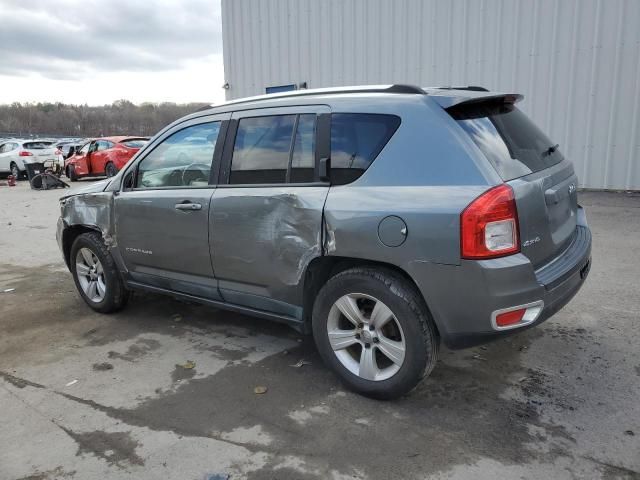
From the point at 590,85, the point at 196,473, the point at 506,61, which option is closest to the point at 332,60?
the point at 506,61

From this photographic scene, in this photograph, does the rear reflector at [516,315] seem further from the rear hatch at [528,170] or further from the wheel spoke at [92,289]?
the wheel spoke at [92,289]

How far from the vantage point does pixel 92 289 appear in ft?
16.0

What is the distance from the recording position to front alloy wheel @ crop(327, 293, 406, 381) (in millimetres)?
2996

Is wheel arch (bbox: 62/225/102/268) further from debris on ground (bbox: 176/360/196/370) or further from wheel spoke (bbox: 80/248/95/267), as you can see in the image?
debris on ground (bbox: 176/360/196/370)

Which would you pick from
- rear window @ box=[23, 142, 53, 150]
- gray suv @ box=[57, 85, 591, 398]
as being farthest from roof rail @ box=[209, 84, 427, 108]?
rear window @ box=[23, 142, 53, 150]

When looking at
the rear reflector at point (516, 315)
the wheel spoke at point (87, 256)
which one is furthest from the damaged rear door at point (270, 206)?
the wheel spoke at point (87, 256)

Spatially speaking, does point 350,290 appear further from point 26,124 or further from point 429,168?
point 26,124

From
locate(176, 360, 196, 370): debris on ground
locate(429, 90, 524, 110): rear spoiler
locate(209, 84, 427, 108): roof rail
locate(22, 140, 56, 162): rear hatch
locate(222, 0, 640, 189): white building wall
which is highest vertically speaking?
locate(222, 0, 640, 189): white building wall

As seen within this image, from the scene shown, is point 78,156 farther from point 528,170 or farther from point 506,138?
point 528,170

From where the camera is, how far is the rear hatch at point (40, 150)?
19875 millimetres

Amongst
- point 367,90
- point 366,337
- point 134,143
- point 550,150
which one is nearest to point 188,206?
point 367,90

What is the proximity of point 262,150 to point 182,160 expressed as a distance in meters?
0.85

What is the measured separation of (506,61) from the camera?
35.2ft

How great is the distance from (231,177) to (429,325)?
5.62ft
